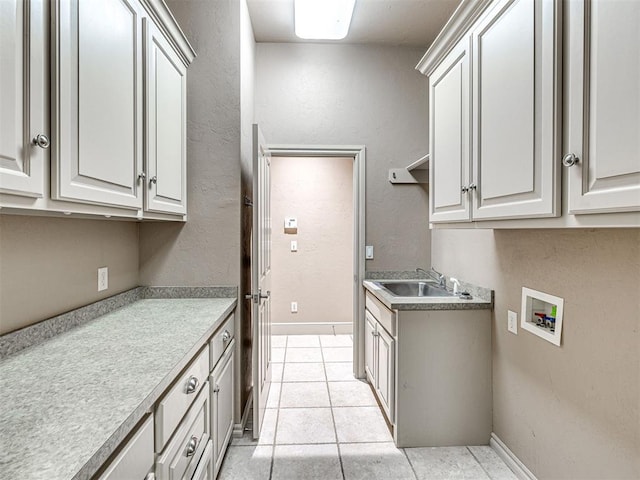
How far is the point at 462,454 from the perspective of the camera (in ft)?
6.33

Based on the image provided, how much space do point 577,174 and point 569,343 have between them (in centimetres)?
83

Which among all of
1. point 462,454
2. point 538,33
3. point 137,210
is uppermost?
point 538,33

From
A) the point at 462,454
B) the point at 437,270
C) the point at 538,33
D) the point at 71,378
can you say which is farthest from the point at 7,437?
the point at 437,270

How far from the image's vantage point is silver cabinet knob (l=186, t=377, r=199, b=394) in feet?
4.00

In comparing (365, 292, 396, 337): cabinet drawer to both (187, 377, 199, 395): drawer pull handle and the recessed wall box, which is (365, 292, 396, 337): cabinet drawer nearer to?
the recessed wall box

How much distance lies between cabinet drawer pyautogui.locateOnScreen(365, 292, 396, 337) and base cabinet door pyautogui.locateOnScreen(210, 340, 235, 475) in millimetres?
994

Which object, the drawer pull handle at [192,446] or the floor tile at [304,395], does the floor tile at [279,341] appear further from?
the drawer pull handle at [192,446]

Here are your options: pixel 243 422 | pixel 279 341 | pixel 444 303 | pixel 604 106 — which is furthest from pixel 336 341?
pixel 604 106

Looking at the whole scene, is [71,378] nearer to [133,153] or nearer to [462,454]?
[133,153]

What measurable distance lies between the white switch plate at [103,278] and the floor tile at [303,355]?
2.04m

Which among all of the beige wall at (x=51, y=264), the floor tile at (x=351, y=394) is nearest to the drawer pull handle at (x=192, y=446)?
the beige wall at (x=51, y=264)

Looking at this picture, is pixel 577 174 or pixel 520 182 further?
pixel 520 182

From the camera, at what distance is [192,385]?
125 cm

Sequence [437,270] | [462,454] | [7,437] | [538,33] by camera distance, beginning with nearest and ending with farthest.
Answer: [7,437] < [538,33] < [462,454] < [437,270]
